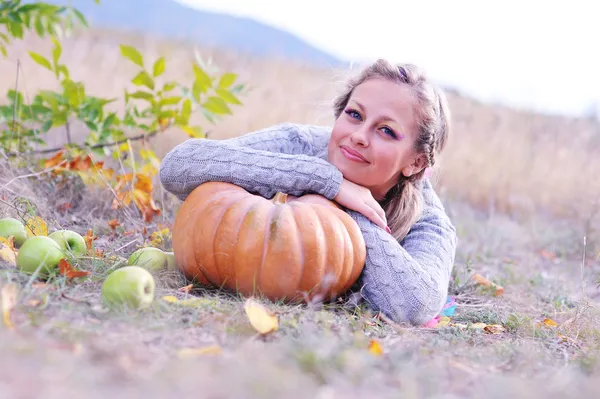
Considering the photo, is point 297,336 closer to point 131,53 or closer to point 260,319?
point 260,319

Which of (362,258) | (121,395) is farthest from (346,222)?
(121,395)

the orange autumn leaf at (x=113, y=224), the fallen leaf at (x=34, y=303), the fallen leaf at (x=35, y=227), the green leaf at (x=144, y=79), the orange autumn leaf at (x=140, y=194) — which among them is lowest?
the orange autumn leaf at (x=113, y=224)

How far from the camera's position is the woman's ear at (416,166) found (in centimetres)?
321

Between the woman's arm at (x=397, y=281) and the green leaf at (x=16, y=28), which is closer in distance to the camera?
the woman's arm at (x=397, y=281)

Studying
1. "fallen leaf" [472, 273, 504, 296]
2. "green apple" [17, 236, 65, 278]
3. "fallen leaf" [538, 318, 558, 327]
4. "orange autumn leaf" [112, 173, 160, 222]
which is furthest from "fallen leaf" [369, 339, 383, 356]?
"orange autumn leaf" [112, 173, 160, 222]

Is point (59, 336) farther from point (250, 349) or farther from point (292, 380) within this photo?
point (292, 380)

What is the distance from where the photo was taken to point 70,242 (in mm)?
2717

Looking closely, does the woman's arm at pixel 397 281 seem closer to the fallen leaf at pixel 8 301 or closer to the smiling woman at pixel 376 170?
the smiling woman at pixel 376 170

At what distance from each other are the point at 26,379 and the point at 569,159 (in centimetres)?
851

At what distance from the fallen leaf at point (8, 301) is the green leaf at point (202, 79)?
6.64 ft

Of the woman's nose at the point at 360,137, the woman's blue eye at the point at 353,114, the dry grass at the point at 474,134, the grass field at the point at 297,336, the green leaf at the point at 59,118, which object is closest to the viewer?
the grass field at the point at 297,336

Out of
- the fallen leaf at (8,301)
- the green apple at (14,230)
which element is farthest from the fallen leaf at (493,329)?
the green apple at (14,230)

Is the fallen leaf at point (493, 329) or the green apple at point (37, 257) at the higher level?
the green apple at point (37, 257)

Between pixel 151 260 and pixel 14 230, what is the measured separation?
1.93ft
